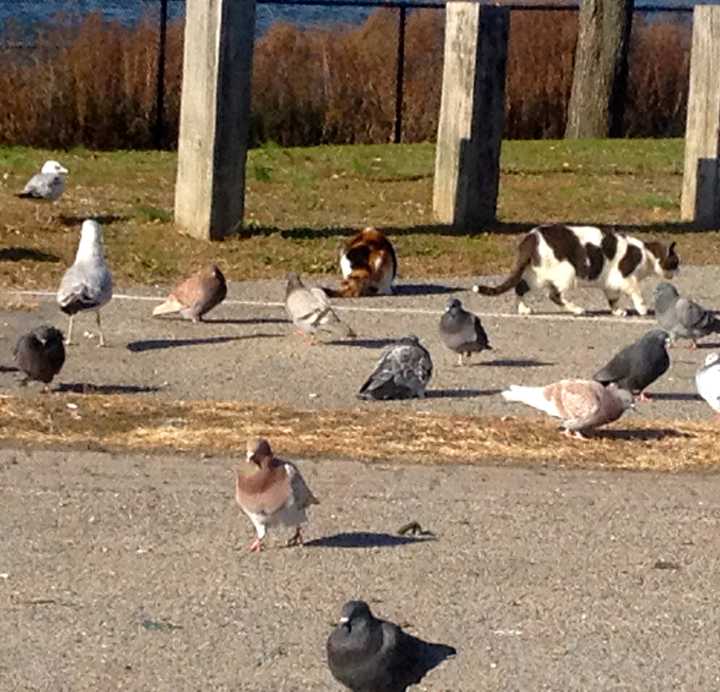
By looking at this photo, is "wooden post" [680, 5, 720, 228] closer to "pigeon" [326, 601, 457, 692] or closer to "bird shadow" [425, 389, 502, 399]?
"bird shadow" [425, 389, 502, 399]

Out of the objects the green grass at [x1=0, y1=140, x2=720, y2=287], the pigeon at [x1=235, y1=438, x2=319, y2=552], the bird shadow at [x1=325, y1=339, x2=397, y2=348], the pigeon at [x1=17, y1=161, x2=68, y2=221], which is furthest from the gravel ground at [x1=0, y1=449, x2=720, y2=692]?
the pigeon at [x1=17, y1=161, x2=68, y2=221]

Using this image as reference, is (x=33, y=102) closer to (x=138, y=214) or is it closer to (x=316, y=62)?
(x=316, y=62)

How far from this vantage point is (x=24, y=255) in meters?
16.6

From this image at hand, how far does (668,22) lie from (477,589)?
2810 centimetres

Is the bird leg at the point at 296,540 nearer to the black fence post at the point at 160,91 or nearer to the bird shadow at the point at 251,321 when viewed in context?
the bird shadow at the point at 251,321

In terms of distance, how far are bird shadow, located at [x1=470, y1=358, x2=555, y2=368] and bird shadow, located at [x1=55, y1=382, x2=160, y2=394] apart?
2117 mm

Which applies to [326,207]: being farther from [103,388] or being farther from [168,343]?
[103,388]

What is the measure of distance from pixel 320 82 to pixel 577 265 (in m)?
15.4

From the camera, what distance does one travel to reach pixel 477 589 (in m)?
8.87

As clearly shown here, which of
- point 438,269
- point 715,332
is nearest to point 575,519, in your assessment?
point 715,332

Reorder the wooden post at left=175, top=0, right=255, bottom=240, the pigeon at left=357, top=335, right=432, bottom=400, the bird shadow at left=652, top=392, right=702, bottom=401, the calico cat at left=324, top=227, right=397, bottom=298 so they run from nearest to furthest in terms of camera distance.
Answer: the pigeon at left=357, top=335, right=432, bottom=400 → the bird shadow at left=652, top=392, right=702, bottom=401 → the calico cat at left=324, top=227, right=397, bottom=298 → the wooden post at left=175, top=0, right=255, bottom=240

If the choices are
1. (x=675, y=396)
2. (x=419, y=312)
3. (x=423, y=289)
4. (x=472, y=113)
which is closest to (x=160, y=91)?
(x=472, y=113)

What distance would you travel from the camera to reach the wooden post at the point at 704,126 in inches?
770

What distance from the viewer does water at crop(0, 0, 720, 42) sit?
3397 cm
